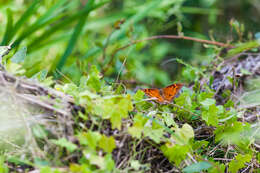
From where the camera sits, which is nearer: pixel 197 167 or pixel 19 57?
pixel 197 167

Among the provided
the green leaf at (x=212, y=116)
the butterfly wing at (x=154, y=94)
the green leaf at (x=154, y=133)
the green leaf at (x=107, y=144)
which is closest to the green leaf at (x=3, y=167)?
the green leaf at (x=107, y=144)

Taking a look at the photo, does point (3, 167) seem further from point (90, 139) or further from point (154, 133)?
point (154, 133)

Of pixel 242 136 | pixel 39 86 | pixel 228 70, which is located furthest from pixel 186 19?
pixel 39 86

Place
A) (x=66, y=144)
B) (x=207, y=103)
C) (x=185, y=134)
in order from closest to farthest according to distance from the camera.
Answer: (x=66, y=144) < (x=185, y=134) < (x=207, y=103)

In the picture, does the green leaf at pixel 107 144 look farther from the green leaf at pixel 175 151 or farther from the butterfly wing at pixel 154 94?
the butterfly wing at pixel 154 94

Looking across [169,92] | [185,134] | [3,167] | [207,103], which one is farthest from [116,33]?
[3,167]

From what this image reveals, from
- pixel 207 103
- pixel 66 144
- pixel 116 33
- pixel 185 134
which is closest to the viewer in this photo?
pixel 66 144

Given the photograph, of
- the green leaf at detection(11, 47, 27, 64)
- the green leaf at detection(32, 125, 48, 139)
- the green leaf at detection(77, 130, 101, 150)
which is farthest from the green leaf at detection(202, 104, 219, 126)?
the green leaf at detection(11, 47, 27, 64)
